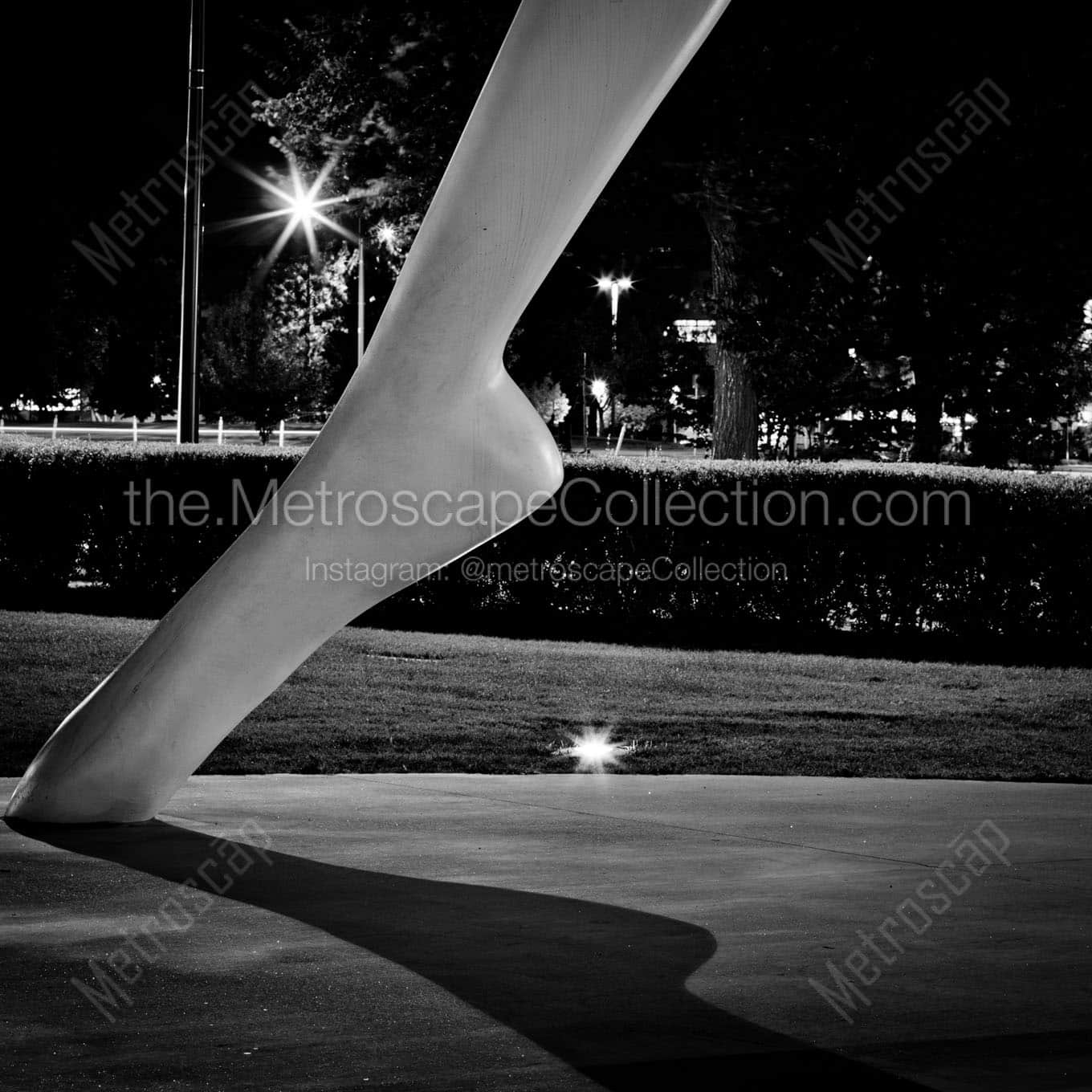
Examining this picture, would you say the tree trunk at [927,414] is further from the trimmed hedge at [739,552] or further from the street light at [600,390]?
the street light at [600,390]

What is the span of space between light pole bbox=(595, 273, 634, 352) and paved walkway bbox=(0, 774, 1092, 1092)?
35.5 m

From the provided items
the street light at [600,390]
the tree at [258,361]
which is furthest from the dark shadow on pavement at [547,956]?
the street light at [600,390]

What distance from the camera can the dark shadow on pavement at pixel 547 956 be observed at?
12.8 feet

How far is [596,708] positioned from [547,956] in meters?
6.12

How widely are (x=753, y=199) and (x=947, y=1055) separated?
57.9ft

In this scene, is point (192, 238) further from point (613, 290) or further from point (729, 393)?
point (613, 290)

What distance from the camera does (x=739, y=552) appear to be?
15.2 m

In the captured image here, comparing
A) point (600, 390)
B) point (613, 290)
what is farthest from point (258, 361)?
point (613, 290)

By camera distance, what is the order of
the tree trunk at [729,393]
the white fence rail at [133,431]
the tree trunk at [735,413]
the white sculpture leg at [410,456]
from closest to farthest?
the white sculpture leg at [410,456], the tree trunk at [729,393], the tree trunk at [735,413], the white fence rail at [133,431]

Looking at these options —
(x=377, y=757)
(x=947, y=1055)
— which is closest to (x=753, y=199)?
(x=377, y=757)

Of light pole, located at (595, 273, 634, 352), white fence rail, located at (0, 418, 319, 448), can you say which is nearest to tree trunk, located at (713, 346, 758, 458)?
light pole, located at (595, 273, 634, 352)

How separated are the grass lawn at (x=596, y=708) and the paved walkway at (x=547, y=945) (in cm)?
149

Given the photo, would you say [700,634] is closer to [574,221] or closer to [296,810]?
[296,810]

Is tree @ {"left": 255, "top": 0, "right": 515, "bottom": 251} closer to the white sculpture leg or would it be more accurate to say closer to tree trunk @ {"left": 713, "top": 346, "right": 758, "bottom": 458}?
tree trunk @ {"left": 713, "top": 346, "right": 758, "bottom": 458}
